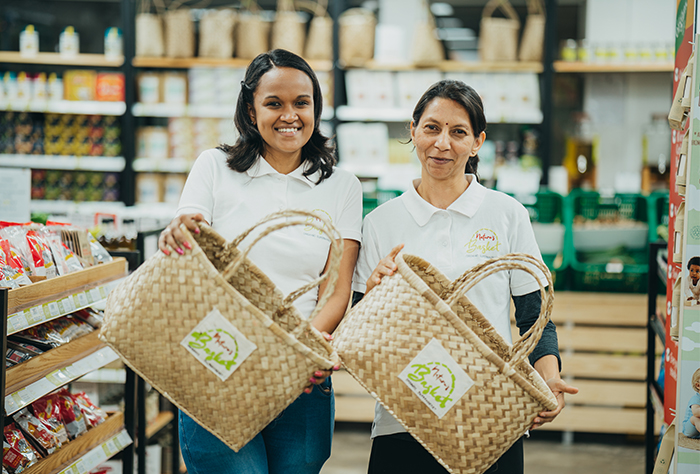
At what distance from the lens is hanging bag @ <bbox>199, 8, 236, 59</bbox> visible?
4.86m

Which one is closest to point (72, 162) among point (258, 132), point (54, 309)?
point (54, 309)

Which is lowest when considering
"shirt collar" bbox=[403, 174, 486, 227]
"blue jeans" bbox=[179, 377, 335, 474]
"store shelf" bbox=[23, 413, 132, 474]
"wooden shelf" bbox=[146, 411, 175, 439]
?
"wooden shelf" bbox=[146, 411, 175, 439]

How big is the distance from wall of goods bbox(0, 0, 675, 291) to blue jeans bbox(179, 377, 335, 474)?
289cm

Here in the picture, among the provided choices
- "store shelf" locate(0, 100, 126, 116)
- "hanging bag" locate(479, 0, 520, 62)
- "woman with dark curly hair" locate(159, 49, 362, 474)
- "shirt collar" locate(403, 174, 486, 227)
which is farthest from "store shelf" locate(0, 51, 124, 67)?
"shirt collar" locate(403, 174, 486, 227)

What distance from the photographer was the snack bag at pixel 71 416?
202 cm

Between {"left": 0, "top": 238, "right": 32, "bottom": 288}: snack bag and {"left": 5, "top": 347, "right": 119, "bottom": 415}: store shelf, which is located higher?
{"left": 0, "top": 238, "right": 32, "bottom": 288}: snack bag

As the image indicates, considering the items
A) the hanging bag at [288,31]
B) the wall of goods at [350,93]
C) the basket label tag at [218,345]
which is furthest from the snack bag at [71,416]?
the hanging bag at [288,31]

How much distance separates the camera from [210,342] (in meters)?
1.33

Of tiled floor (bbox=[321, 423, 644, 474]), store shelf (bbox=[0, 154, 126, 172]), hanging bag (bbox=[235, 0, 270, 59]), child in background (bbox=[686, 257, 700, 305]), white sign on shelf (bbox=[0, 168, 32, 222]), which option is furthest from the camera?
store shelf (bbox=[0, 154, 126, 172])

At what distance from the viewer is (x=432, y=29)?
4676 mm

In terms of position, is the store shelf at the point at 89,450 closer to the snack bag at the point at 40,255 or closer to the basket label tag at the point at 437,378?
the snack bag at the point at 40,255

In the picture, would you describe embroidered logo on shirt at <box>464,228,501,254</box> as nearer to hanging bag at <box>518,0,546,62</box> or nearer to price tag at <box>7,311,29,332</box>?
price tag at <box>7,311,29,332</box>

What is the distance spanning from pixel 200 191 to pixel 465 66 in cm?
350

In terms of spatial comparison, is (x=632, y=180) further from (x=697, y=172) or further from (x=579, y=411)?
(x=697, y=172)
